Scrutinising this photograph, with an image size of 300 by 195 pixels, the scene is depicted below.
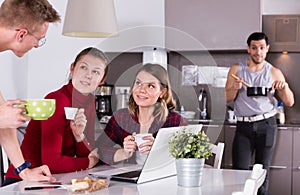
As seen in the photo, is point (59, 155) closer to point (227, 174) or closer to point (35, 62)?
point (227, 174)

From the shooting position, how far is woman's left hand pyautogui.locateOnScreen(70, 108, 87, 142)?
7.01ft

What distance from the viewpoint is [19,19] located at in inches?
73.6

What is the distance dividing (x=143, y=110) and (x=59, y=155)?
44cm

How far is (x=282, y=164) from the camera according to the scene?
14.2ft

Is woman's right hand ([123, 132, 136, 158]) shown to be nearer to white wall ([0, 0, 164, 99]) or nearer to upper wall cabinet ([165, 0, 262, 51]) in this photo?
upper wall cabinet ([165, 0, 262, 51])

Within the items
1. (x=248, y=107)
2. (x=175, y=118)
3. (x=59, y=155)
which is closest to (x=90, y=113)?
(x=59, y=155)

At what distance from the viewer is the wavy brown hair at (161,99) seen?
1978mm

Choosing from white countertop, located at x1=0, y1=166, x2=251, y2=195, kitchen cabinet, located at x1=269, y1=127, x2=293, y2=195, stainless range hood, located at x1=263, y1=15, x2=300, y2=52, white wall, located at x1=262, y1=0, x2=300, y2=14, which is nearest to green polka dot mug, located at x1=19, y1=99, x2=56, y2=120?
white countertop, located at x1=0, y1=166, x2=251, y2=195

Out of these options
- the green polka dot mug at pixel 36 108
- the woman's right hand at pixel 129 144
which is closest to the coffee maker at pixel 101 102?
the woman's right hand at pixel 129 144

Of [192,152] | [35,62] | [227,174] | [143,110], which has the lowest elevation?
[227,174]

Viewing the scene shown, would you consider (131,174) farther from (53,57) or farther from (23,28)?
(53,57)

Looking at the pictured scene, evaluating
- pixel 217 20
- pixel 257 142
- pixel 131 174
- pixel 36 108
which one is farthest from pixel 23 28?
pixel 217 20

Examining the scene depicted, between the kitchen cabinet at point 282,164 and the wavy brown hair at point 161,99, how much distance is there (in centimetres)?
248

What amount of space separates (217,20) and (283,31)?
0.58 metres
